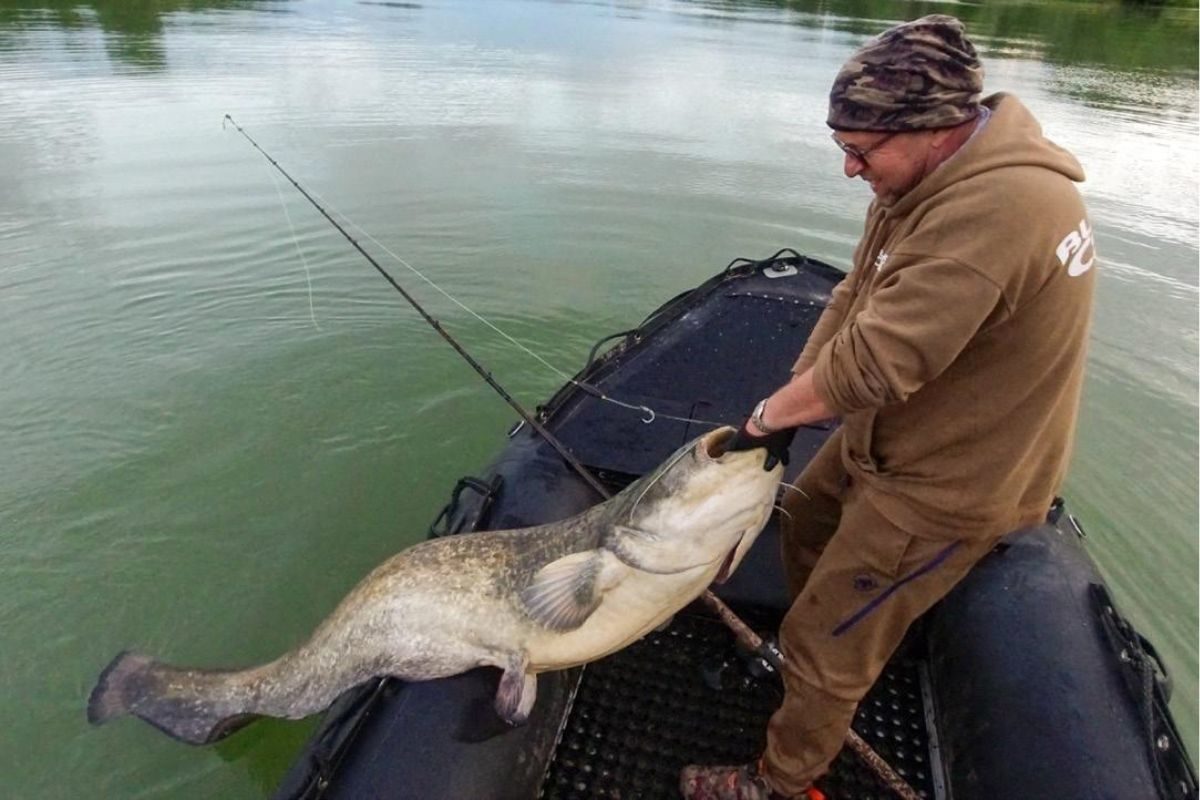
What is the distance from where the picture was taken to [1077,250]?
216 centimetres

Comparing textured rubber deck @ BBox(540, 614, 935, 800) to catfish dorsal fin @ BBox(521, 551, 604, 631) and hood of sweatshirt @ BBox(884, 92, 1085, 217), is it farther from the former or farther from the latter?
hood of sweatshirt @ BBox(884, 92, 1085, 217)

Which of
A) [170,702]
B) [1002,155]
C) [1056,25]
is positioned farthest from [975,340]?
[1056,25]

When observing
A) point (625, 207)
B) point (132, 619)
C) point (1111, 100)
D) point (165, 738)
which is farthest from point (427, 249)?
point (1111, 100)

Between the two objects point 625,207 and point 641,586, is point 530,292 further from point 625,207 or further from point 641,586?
point 641,586

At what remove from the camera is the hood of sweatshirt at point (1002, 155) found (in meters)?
2.12

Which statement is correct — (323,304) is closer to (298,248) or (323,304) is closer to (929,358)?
(298,248)

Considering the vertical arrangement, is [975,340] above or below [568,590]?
above

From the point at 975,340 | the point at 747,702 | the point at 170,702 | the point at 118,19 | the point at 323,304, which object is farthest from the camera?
the point at 118,19

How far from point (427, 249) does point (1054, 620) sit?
9106mm

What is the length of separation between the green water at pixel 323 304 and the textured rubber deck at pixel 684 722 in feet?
6.13

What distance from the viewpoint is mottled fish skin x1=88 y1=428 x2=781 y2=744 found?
9.41ft

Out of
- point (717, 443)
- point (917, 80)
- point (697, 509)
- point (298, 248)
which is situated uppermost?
point (917, 80)

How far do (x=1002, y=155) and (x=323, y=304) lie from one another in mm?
8222

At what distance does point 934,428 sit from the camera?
245cm
